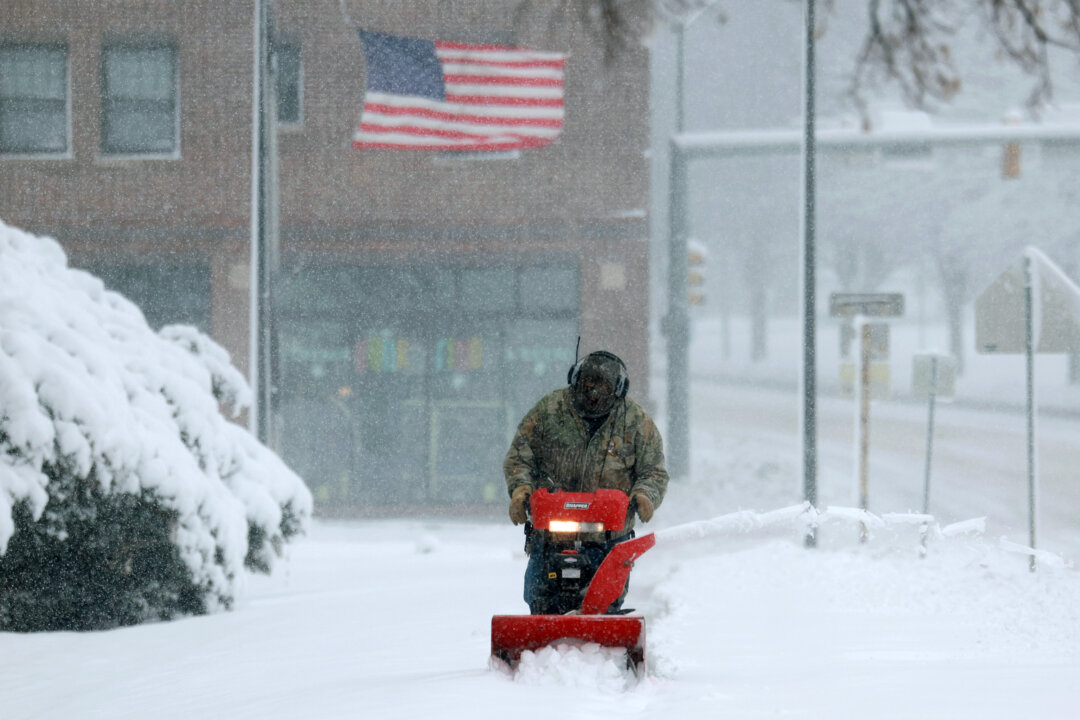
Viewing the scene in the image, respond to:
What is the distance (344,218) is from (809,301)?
28.0ft

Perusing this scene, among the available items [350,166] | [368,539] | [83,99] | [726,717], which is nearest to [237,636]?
[726,717]

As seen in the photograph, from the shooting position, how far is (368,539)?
57.9 feet

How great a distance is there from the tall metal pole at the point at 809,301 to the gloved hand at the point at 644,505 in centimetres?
803

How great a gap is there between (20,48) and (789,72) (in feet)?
96.5

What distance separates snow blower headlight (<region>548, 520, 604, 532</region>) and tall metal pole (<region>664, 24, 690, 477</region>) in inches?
627

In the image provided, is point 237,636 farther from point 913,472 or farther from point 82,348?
point 913,472


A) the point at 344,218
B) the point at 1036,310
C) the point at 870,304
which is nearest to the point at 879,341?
the point at 870,304

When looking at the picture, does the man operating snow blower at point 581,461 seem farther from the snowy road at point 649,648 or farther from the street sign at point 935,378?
the street sign at point 935,378

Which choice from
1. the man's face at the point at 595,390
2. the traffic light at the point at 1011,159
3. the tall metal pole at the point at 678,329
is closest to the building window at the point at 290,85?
the tall metal pole at the point at 678,329

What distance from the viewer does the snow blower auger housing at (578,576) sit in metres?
5.60

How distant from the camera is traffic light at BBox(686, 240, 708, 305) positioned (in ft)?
67.9

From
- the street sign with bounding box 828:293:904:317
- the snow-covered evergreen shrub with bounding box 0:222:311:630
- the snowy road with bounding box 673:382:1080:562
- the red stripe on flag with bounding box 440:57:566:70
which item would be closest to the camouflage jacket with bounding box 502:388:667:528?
the snow-covered evergreen shrub with bounding box 0:222:311:630

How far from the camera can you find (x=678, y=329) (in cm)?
2173

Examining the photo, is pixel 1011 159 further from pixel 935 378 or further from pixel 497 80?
pixel 497 80
